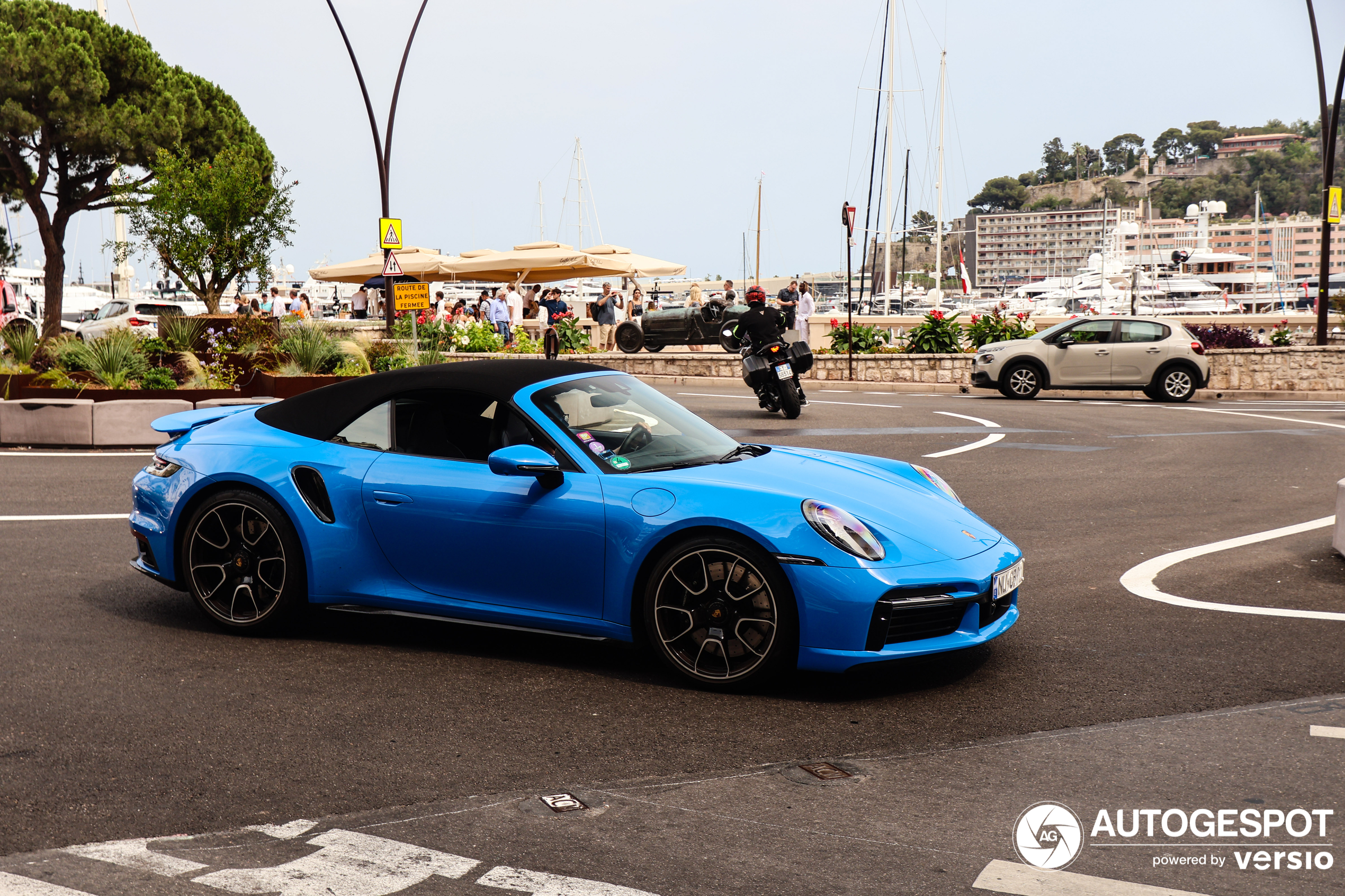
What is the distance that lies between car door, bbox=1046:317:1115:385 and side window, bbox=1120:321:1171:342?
0.24 meters

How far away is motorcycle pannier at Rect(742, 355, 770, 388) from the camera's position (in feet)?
57.6

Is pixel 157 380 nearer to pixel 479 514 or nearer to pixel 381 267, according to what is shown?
pixel 479 514

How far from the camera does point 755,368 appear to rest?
1761 centimetres

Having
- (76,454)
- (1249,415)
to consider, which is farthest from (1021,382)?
(76,454)

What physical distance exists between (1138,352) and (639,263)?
17.5 m

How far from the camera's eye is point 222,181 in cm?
3192

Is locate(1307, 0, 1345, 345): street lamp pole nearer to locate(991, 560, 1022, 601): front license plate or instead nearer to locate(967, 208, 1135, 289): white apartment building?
locate(991, 560, 1022, 601): front license plate

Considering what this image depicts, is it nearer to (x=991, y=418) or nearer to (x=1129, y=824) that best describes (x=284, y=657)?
(x=1129, y=824)

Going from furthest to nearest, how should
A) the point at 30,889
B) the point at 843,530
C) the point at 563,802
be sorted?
the point at 843,530 → the point at 563,802 → the point at 30,889

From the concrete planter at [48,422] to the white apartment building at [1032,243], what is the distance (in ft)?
567

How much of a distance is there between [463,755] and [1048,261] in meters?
189

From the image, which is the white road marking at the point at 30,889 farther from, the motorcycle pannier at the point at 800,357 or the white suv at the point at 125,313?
the white suv at the point at 125,313

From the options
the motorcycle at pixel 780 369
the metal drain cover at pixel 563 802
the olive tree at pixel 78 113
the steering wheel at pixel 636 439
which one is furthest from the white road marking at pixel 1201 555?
the olive tree at pixel 78 113

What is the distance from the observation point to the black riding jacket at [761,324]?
1734 cm
